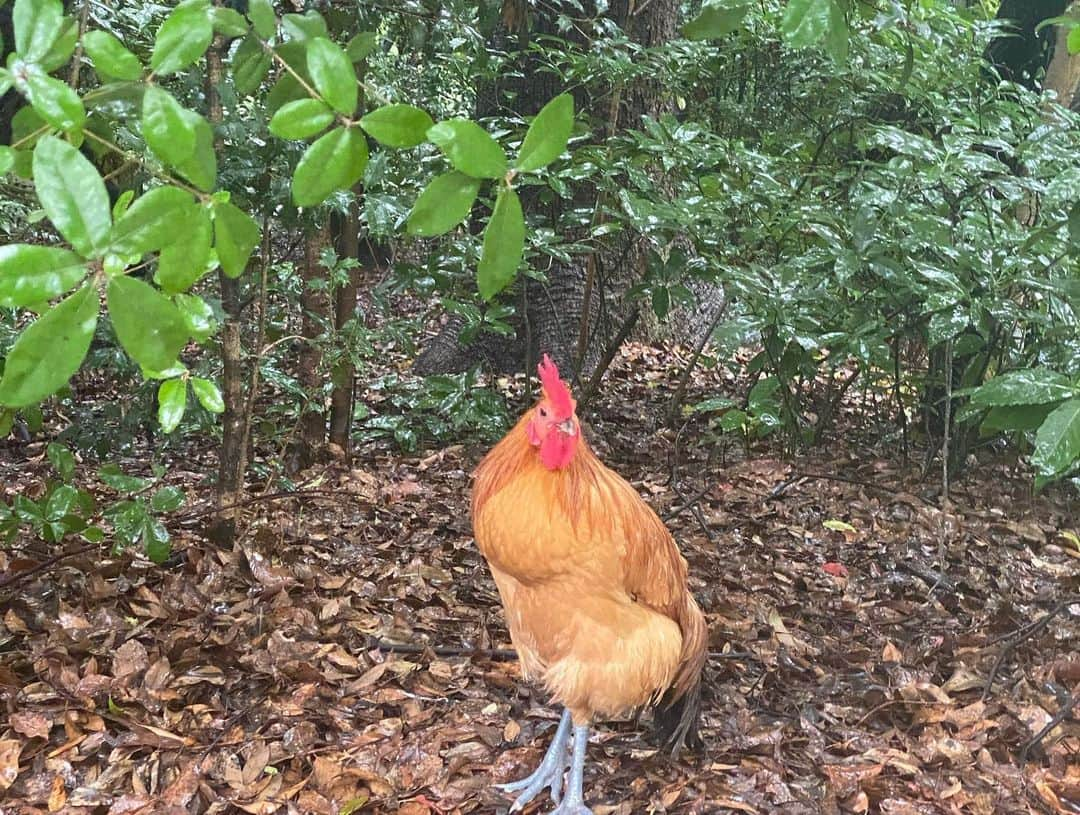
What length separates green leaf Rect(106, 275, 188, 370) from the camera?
3.20ft

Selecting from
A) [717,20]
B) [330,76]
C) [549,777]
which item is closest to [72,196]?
[330,76]

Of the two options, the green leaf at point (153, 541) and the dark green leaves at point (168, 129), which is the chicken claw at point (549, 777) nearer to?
the green leaf at point (153, 541)

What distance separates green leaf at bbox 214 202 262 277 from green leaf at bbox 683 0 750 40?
0.98 metres

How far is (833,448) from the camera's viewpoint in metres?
5.21

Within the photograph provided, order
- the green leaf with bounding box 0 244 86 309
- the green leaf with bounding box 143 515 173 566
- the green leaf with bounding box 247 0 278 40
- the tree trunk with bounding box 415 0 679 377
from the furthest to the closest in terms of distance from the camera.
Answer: the tree trunk with bounding box 415 0 679 377
the green leaf with bounding box 143 515 173 566
the green leaf with bounding box 247 0 278 40
the green leaf with bounding box 0 244 86 309

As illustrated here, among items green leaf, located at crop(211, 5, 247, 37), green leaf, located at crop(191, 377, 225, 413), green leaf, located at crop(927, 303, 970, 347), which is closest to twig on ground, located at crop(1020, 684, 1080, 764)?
green leaf, located at crop(927, 303, 970, 347)

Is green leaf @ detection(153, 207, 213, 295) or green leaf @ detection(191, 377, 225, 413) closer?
green leaf @ detection(153, 207, 213, 295)

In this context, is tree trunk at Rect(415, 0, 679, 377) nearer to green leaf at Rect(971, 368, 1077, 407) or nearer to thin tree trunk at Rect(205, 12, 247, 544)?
thin tree trunk at Rect(205, 12, 247, 544)

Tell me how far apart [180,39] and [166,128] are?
0.52 feet

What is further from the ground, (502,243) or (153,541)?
(502,243)

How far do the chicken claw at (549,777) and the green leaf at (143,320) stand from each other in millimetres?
2141

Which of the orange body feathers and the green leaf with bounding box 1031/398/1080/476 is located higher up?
the green leaf with bounding box 1031/398/1080/476

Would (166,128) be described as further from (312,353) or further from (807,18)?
(312,353)

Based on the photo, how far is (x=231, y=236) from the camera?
49.7 inches
